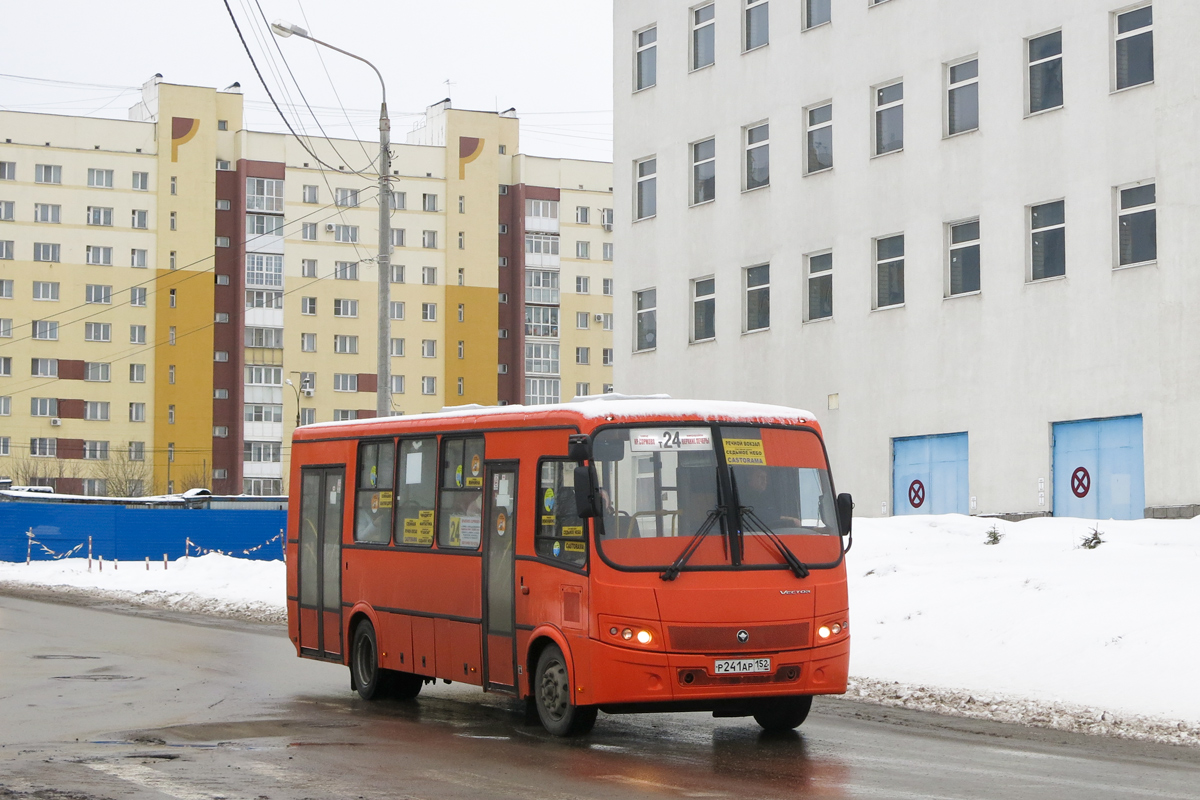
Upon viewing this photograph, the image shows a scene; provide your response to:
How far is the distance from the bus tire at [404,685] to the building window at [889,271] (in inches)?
768

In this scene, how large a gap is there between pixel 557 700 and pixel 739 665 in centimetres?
137

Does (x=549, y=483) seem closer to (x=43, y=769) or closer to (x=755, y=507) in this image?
(x=755, y=507)

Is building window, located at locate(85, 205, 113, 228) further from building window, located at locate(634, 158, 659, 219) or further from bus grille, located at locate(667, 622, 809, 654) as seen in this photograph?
bus grille, located at locate(667, 622, 809, 654)

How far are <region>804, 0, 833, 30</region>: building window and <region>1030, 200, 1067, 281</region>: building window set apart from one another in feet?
24.4

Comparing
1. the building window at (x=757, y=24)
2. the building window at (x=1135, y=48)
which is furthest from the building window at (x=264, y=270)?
the building window at (x=1135, y=48)

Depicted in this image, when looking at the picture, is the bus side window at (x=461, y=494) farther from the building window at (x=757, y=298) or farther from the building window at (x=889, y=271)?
the building window at (x=757, y=298)

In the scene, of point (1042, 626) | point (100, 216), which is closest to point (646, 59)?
point (1042, 626)

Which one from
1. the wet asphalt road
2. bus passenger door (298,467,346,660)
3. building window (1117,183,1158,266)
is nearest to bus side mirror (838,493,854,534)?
the wet asphalt road

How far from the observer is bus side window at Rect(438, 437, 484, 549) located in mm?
12795

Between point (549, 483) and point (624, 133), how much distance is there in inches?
1145

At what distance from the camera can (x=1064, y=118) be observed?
2850 centimetres

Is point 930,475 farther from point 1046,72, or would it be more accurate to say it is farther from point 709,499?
point 709,499

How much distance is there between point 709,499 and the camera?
11.3 metres

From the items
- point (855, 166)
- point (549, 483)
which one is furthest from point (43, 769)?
point (855, 166)
